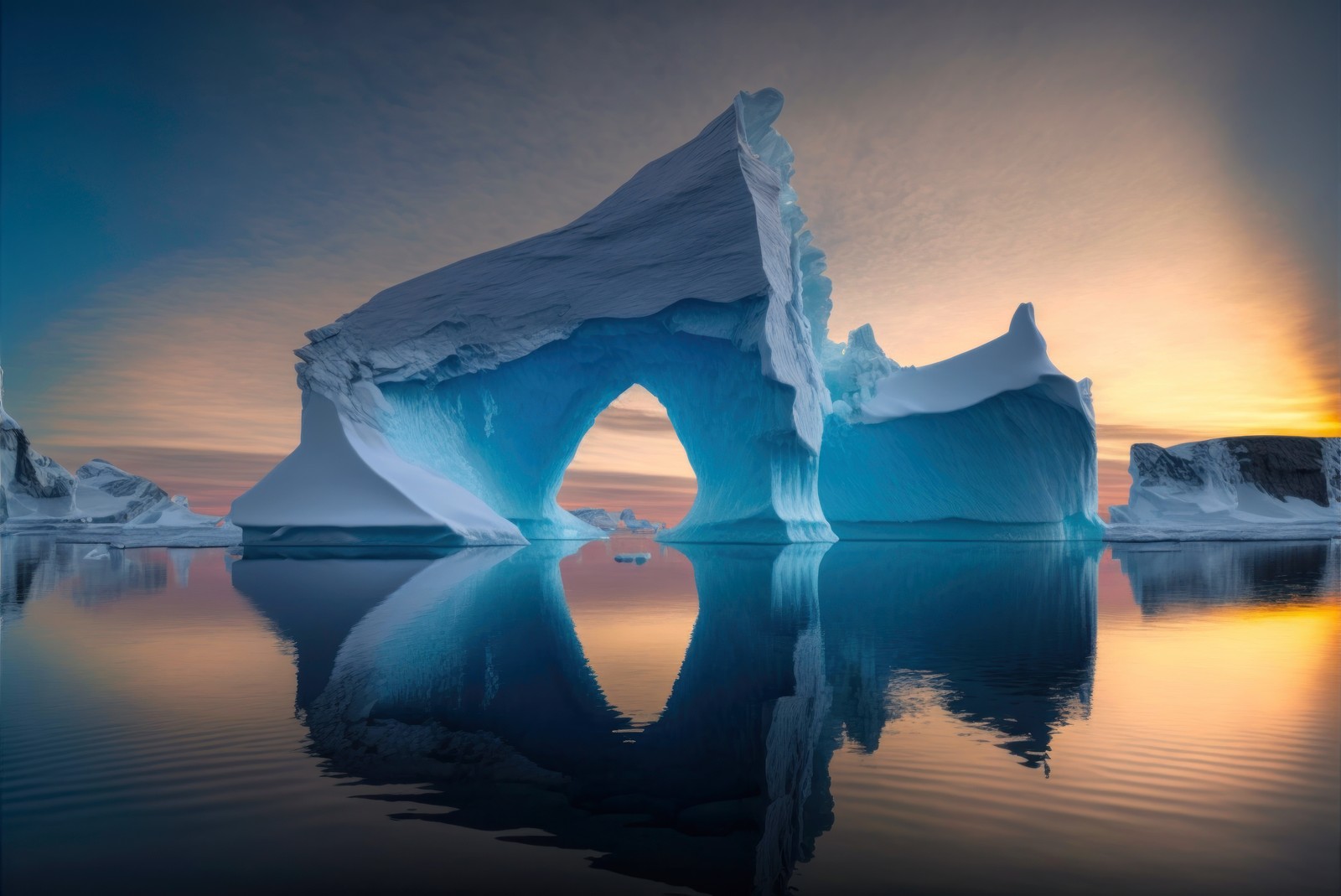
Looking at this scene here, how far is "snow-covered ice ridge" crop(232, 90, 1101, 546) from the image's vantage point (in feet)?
50.9

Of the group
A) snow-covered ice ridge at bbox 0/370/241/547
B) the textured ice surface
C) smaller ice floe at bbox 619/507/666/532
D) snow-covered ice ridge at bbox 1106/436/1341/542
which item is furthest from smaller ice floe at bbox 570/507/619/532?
the textured ice surface

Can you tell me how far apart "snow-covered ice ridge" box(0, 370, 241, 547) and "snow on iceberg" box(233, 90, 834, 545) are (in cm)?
2284

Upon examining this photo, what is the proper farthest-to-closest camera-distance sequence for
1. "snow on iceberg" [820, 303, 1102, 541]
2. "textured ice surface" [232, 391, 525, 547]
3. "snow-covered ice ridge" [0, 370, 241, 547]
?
"snow-covered ice ridge" [0, 370, 241, 547], "snow on iceberg" [820, 303, 1102, 541], "textured ice surface" [232, 391, 525, 547]

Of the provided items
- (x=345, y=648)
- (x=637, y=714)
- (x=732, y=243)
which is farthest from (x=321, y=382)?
(x=637, y=714)

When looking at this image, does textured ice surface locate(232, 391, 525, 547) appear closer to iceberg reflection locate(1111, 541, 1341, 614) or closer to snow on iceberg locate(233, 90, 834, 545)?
snow on iceberg locate(233, 90, 834, 545)

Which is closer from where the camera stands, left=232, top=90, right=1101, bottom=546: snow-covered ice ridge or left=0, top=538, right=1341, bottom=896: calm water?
left=0, top=538, right=1341, bottom=896: calm water

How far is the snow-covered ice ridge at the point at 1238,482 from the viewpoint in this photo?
34.2m

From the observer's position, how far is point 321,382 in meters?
15.9

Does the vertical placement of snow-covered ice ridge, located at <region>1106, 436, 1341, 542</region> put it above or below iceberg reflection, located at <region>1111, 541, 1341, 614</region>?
above

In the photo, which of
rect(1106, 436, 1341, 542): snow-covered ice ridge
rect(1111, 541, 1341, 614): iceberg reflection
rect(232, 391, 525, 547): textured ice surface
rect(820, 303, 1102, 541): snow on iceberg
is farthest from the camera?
rect(1106, 436, 1341, 542): snow-covered ice ridge

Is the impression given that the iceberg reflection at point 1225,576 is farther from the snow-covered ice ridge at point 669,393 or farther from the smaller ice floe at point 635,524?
the smaller ice floe at point 635,524

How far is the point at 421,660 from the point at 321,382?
13.3 meters

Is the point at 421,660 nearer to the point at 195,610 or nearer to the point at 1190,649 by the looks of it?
the point at 195,610

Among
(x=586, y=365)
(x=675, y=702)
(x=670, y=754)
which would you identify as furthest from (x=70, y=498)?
(x=670, y=754)
